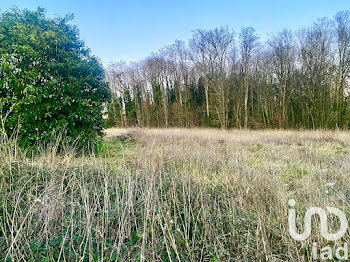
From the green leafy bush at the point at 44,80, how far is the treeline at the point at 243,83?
1704 centimetres

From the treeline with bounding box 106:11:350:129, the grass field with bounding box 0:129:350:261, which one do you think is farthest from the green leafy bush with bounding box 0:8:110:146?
the treeline with bounding box 106:11:350:129

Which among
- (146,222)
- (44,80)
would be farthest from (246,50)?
(146,222)

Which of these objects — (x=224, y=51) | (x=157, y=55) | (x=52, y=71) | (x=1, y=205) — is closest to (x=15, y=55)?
(x=52, y=71)

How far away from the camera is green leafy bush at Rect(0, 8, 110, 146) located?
490 centimetres

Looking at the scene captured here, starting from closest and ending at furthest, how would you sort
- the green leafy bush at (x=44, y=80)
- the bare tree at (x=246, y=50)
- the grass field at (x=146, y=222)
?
the grass field at (x=146, y=222) < the green leafy bush at (x=44, y=80) < the bare tree at (x=246, y=50)

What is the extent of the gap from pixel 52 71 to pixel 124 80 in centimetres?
2493

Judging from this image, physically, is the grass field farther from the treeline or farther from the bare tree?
the bare tree

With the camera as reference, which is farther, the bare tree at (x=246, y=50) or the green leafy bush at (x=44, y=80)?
the bare tree at (x=246, y=50)

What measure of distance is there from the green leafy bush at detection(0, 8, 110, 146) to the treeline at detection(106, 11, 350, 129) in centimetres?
1704

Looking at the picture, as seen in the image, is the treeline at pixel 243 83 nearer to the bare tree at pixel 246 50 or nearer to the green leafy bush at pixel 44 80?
the bare tree at pixel 246 50

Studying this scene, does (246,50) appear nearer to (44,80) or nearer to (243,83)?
(243,83)

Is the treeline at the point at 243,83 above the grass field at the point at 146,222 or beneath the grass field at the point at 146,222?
above

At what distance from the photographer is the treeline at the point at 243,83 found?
1593 cm

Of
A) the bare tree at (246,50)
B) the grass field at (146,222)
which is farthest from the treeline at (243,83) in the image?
the grass field at (146,222)
